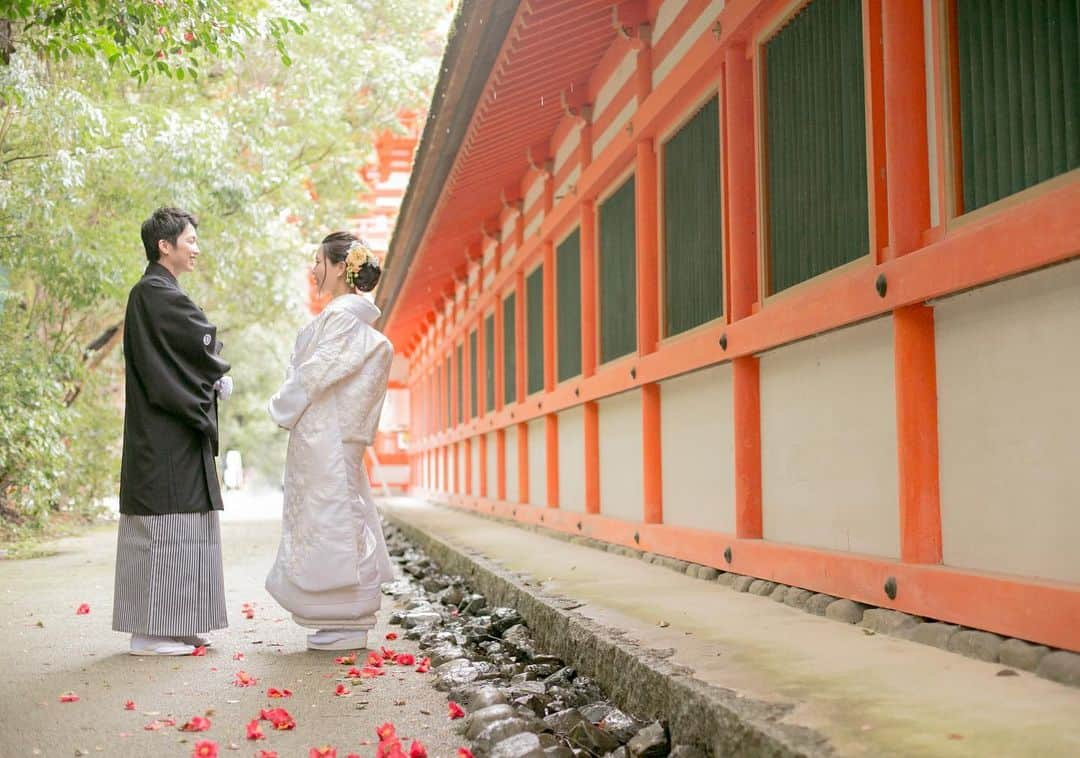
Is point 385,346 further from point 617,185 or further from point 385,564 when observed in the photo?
point 617,185

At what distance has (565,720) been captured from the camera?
355 centimetres

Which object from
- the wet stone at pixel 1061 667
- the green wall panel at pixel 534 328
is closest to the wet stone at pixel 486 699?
the wet stone at pixel 1061 667

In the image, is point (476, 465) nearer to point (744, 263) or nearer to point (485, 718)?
point (744, 263)

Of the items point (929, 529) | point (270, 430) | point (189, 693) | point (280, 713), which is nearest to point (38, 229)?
point (189, 693)

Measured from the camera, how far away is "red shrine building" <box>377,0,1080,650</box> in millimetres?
3312

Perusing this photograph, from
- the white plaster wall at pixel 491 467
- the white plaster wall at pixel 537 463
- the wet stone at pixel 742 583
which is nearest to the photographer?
the wet stone at pixel 742 583

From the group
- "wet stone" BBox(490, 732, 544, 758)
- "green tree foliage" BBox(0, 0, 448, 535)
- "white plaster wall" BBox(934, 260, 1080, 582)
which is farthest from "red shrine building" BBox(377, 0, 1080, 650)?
"green tree foliage" BBox(0, 0, 448, 535)

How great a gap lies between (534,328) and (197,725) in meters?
7.94

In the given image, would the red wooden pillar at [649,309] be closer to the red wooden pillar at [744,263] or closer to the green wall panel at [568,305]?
the red wooden pillar at [744,263]

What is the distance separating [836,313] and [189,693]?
2.77 meters

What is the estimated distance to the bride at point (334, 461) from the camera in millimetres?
5000

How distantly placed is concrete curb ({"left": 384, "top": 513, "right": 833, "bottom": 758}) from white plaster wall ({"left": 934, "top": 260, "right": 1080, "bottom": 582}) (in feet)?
3.43

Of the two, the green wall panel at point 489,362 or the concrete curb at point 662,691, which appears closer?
the concrete curb at point 662,691

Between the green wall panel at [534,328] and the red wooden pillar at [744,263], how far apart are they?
536 centimetres
